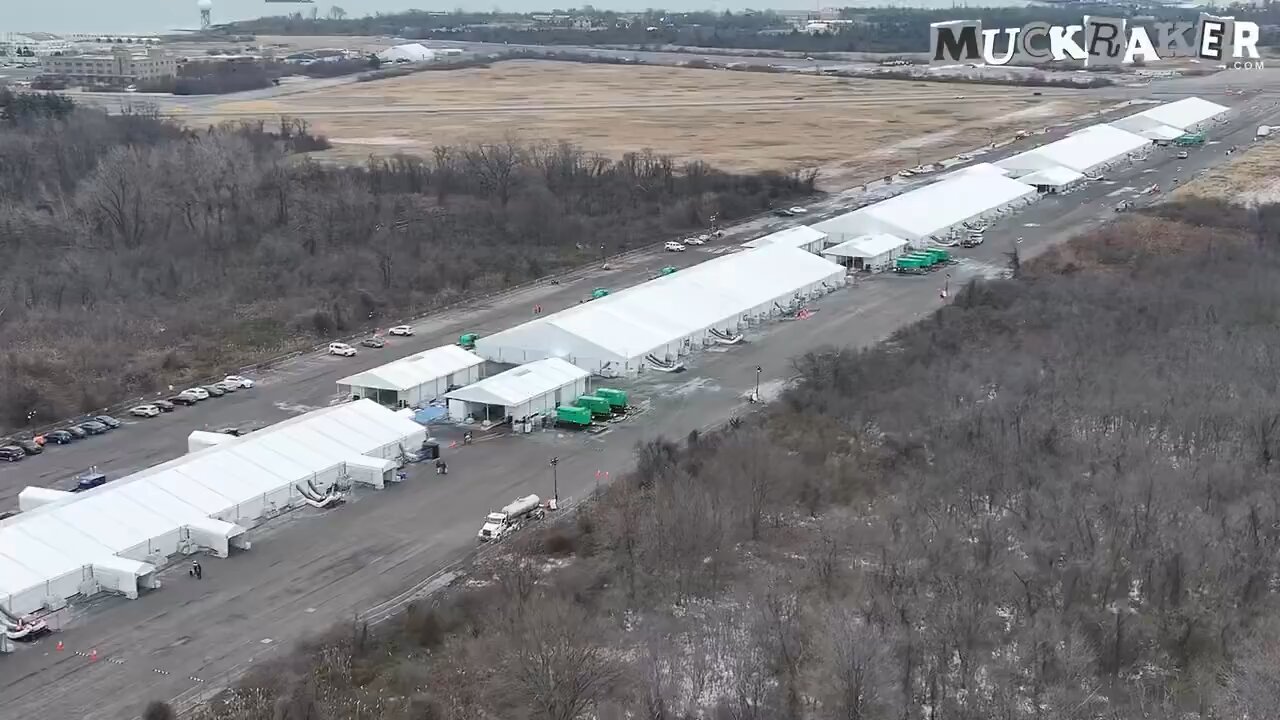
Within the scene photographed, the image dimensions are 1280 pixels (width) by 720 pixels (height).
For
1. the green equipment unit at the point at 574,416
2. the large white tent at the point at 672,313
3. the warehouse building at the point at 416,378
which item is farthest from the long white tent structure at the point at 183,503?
the large white tent at the point at 672,313

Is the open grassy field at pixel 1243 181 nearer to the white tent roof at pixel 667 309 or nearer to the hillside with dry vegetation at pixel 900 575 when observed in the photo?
the white tent roof at pixel 667 309

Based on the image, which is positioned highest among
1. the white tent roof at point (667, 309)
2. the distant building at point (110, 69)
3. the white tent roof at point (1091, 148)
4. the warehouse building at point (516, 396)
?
the distant building at point (110, 69)

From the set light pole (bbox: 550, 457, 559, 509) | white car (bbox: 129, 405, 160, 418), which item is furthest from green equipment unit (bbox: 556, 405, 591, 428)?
white car (bbox: 129, 405, 160, 418)

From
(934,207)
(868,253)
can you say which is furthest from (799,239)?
(934,207)

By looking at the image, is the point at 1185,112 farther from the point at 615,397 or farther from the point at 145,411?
the point at 145,411

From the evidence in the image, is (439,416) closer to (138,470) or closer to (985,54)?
(138,470)

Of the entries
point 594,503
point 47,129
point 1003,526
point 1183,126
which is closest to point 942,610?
point 1003,526

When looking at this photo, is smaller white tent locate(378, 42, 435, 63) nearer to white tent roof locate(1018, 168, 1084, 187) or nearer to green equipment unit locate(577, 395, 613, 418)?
white tent roof locate(1018, 168, 1084, 187)
